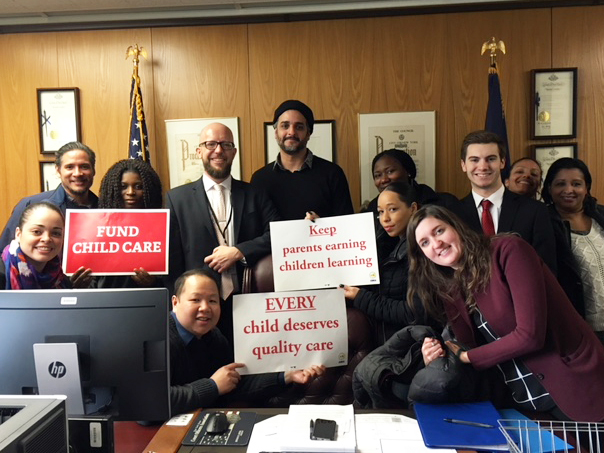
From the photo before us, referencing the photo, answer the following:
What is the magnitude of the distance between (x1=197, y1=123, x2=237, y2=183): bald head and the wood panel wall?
1672mm

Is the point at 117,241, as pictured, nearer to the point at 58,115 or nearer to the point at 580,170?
the point at 580,170

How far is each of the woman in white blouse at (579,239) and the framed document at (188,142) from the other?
2.51 meters

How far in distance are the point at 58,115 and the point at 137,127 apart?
2.73 feet

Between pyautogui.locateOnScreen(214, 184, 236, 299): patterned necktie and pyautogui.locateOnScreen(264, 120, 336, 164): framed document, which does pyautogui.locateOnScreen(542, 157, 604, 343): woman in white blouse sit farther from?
pyautogui.locateOnScreen(264, 120, 336, 164): framed document

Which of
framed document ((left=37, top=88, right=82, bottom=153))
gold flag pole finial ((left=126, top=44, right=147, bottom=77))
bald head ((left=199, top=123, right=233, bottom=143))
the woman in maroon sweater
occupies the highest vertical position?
gold flag pole finial ((left=126, top=44, right=147, bottom=77))

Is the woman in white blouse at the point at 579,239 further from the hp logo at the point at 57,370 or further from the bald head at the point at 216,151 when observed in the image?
the hp logo at the point at 57,370

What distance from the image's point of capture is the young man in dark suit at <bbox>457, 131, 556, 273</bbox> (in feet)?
7.98

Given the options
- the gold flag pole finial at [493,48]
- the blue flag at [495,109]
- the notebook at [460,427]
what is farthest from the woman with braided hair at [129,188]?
the gold flag pole finial at [493,48]

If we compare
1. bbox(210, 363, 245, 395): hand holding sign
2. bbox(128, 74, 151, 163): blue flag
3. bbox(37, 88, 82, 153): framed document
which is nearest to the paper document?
bbox(210, 363, 245, 395): hand holding sign

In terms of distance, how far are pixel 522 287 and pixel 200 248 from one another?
4.95 ft

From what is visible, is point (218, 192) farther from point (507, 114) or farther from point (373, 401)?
point (507, 114)

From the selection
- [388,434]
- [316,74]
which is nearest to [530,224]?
[388,434]

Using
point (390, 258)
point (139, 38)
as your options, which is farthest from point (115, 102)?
point (390, 258)

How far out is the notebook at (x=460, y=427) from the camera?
1331 millimetres
